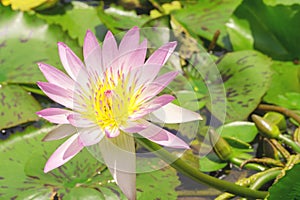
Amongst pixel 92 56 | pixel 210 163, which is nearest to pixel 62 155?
pixel 92 56

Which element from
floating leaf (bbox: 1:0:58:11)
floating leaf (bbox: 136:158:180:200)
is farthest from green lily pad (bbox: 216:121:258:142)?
floating leaf (bbox: 1:0:58:11)

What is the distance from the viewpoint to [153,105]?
3.38 ft

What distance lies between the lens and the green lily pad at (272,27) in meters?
1.84

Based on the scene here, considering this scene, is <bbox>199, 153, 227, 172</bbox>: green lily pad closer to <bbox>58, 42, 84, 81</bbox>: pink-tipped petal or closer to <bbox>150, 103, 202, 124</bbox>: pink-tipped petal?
<bbox>150, 103, 202, 124</bbox>: pink-tipped petal

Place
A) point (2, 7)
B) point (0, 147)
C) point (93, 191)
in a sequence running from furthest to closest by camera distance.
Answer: point (2, 7) < point (0, 147) < point (93, 191)

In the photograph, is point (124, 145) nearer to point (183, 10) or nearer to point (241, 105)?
point (241, 105)

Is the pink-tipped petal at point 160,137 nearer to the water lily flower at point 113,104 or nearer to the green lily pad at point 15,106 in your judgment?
the water lily flower at point 113,104

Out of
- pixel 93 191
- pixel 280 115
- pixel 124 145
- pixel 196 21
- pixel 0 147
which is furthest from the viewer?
pixel 196 21

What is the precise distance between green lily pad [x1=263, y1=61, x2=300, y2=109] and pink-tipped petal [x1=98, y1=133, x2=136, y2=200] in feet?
2.71

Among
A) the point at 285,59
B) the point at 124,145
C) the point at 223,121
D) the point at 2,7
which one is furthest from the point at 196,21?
the point at 124,145

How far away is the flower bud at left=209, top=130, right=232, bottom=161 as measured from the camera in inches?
58.0

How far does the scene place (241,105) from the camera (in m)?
1.69

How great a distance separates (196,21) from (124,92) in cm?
101

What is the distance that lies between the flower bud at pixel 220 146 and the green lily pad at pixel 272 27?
1.78 ft
